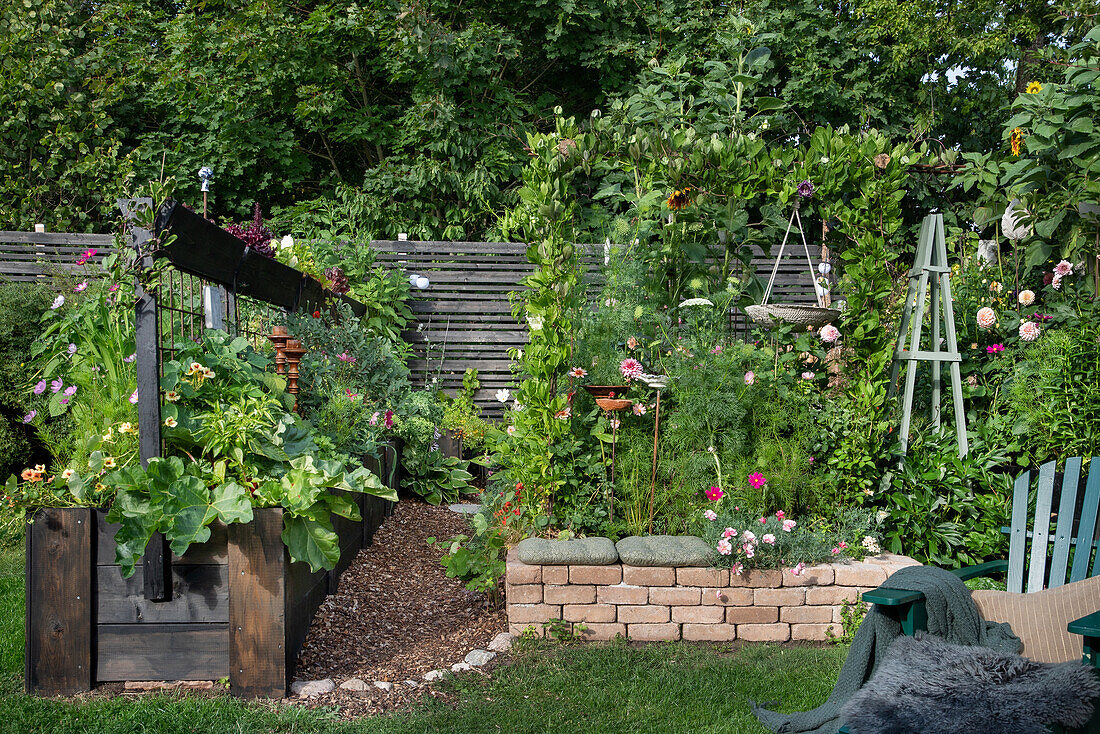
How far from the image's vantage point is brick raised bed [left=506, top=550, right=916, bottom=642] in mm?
3094

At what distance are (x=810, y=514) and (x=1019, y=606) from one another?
1132 millimetres

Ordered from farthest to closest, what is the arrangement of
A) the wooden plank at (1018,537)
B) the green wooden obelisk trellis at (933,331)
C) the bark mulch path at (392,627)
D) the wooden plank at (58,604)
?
the green wooden obelisk trellis at (933,331) → the wooden plank at (1018,537) → the bark mulch path at (392,627) → the wooden plank at (58,604)

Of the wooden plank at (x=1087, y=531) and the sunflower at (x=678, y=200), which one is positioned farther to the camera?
the sunflower at (x=678, y=200)

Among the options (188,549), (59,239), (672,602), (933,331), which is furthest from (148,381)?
(59,239)

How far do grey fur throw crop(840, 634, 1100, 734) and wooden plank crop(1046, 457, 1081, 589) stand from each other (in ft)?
3.09

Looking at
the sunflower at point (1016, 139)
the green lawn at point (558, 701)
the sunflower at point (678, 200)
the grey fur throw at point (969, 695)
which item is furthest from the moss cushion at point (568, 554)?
the sunflower at point (1016, 139)

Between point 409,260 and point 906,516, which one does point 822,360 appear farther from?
point 409,260

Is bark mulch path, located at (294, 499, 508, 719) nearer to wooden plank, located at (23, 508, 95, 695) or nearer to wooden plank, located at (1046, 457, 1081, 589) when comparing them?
wooden plank, located at (23, 508, 95, 695)

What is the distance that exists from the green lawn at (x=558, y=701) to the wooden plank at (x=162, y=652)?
0.35 ft

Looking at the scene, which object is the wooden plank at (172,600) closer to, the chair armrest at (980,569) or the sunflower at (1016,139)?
the chair armrest at (980,569)

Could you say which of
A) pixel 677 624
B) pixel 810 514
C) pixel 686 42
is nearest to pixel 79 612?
pixel 677 624

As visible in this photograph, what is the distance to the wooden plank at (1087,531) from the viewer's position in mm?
2758

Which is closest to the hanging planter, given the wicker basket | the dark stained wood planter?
the wicker basket

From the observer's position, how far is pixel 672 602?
311 centimetres
